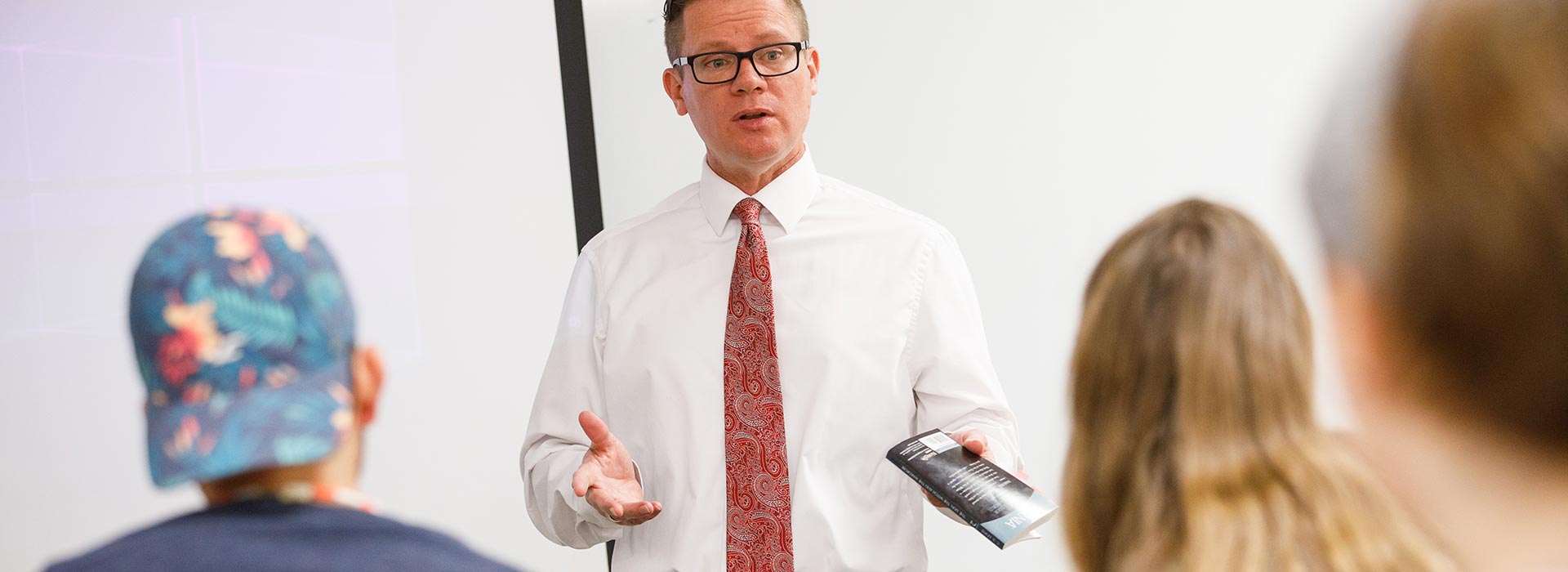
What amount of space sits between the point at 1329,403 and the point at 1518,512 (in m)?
1.72

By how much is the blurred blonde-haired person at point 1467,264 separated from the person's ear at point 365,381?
0.79m

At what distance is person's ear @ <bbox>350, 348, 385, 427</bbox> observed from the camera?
3.08ft

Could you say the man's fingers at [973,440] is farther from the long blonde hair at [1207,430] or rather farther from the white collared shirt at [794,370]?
the long blonde hair at [1207,430]

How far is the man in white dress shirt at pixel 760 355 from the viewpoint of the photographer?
182 centimetres

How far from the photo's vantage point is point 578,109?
3125mm

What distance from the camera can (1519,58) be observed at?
1.72 ft

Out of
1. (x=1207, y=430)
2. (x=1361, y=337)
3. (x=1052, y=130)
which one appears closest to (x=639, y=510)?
(x=1207, y=430)

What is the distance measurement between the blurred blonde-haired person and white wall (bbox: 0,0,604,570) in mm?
2217

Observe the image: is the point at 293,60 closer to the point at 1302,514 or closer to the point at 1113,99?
the point at 1113,99

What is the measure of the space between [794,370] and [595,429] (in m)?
0.42

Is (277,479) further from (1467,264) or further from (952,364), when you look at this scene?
(952,364)

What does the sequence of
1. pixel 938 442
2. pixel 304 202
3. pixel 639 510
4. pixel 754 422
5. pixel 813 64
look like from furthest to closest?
pixel 304 202 < pixel 813 64 < pixel 754 422 < pixel 639 510 < pixel 938 442

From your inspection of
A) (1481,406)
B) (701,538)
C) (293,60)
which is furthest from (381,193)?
(1481,406)

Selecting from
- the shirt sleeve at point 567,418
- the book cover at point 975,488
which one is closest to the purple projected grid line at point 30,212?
the shirt sleeve at point 567,418
